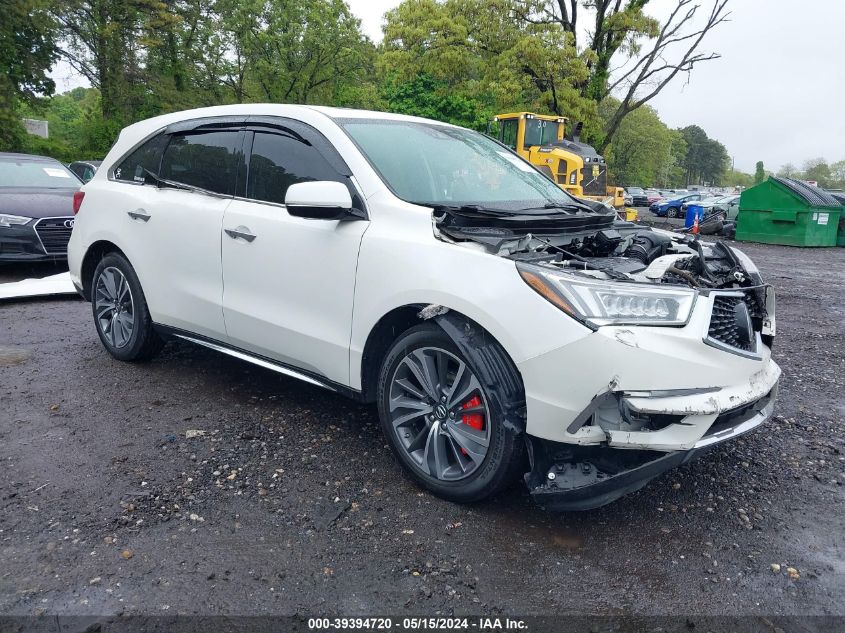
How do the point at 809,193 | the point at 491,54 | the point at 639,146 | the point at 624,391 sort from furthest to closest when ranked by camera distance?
1. the point at 639,146
2. the point at 491,54
3. the point at 809,193
4. the point at 624,391

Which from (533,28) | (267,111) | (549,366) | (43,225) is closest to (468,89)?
(533,28)

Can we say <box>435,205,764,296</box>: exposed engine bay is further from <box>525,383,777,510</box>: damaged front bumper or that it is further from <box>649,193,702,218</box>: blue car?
<box>649,193,702,218</box>: blue car

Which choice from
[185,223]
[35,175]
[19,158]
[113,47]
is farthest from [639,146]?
[185,223]

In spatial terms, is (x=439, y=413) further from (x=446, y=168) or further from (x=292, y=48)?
(x=292, y=48)

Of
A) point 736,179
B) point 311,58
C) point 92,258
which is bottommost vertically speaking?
point 92,258

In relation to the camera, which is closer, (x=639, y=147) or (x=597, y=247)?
(x=597, y=247)

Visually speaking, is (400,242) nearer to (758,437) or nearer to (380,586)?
(380,586)

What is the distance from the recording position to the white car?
259cm

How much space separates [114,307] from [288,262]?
6.75 ft

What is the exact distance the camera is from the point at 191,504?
3.01 metres

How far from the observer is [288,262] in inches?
140

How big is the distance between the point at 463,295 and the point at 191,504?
1.55 m

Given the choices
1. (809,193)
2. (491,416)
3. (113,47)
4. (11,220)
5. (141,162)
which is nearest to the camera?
(491,416)

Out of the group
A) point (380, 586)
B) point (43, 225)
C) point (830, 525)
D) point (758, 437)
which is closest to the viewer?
point (380, 586)
